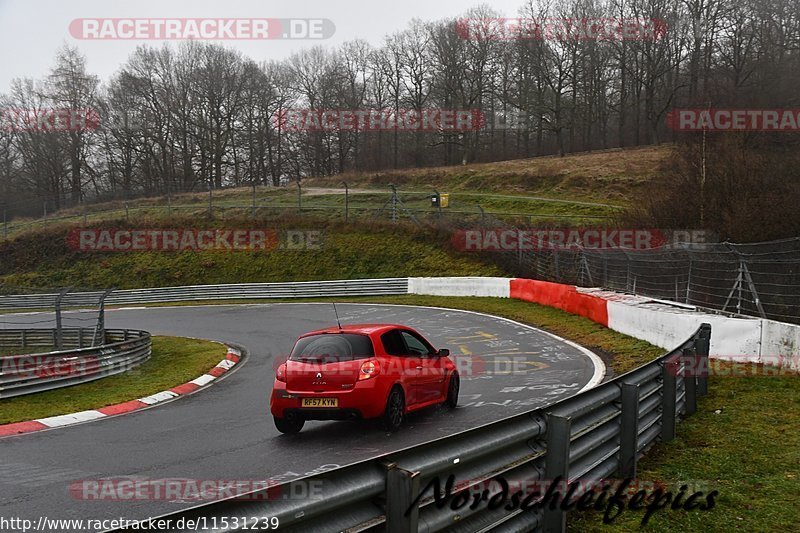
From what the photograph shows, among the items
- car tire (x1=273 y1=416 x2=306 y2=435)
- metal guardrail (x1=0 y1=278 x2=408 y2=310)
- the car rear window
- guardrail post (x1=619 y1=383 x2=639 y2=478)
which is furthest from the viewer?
metal guardrail (x1=0 y1=278 x2=408 y2=310)

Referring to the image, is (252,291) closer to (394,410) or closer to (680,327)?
(680,327)

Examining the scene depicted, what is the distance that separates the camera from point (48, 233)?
4834cm

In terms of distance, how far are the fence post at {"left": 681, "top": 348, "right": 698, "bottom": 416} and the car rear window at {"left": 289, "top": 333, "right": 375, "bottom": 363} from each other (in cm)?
390

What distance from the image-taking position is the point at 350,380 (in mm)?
8539

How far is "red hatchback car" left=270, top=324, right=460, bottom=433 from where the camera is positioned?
8.51 meters

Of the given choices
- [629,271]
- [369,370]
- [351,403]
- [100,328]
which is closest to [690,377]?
[369,370]

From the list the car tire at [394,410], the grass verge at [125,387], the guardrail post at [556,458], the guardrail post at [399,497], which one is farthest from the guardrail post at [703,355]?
the grass verge at [125,387]

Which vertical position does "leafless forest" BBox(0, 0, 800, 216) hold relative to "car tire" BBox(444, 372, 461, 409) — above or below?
above

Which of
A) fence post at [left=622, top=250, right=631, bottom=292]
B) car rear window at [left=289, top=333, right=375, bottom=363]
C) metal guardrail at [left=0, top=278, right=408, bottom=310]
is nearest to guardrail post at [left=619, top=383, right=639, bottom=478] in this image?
car rear window at [left=289, top=333, right=375, bottom=363]

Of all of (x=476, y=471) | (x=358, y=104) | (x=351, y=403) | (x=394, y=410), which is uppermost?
(x=358, y=104)

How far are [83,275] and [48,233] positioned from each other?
705 centimetres

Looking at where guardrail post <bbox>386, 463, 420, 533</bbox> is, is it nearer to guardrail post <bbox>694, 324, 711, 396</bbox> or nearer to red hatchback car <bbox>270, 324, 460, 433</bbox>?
red hatchback car <bbox>270, 324, 460, 433</bbox>

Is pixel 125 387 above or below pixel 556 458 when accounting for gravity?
below

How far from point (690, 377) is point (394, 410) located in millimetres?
3777
